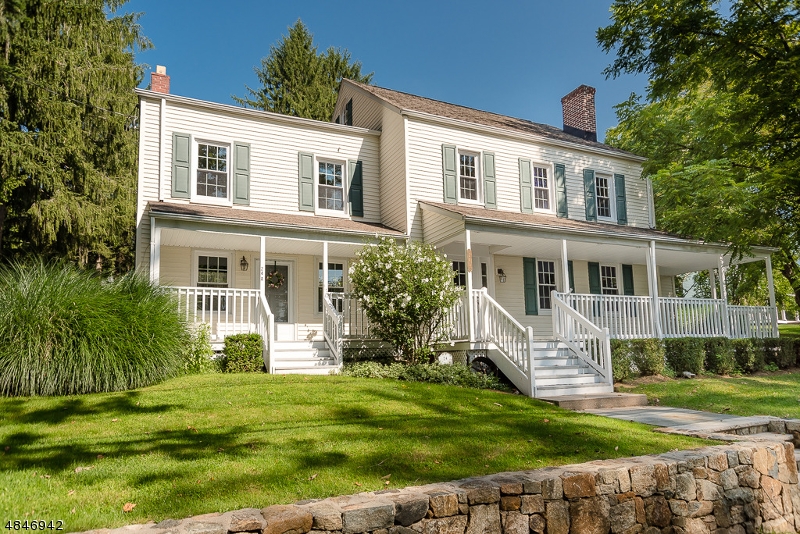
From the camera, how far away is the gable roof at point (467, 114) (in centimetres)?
1409

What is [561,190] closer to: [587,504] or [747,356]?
[747,356]

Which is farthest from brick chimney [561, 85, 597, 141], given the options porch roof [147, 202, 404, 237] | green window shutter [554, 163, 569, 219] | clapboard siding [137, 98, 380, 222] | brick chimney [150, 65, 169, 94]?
brick chimney [150, 65, 169, 94]

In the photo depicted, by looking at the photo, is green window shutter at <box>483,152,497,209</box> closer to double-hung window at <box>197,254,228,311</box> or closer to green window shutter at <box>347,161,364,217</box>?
green window shutter at <box>347,161,364,217</box>

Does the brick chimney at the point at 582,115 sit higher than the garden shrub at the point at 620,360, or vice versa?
the brick chimney at the point at 582,115

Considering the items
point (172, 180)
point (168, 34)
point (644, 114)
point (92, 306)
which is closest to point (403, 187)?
point (172, 180)

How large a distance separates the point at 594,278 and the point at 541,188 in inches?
122

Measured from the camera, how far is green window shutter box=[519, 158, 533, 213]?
46.6ft

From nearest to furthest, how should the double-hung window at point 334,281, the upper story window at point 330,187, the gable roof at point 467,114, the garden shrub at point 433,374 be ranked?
the garden shrub at point 433,374 < the double-hung window at point 334,281 < the upper story window at point 330,187 < the gable roof at point 467,114

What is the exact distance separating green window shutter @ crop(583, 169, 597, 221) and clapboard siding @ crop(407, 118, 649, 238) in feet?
0.42

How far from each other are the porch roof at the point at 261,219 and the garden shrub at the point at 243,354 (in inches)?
86.8

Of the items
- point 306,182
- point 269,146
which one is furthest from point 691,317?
point 269,146

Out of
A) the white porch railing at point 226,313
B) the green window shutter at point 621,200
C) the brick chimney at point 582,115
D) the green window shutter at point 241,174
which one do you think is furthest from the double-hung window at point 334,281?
the brick chimney at point 582,115

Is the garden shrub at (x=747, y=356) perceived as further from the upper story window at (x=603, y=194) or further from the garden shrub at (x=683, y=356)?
the upper story window at (x=603, y=194)

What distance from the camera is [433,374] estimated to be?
905 centimetres
